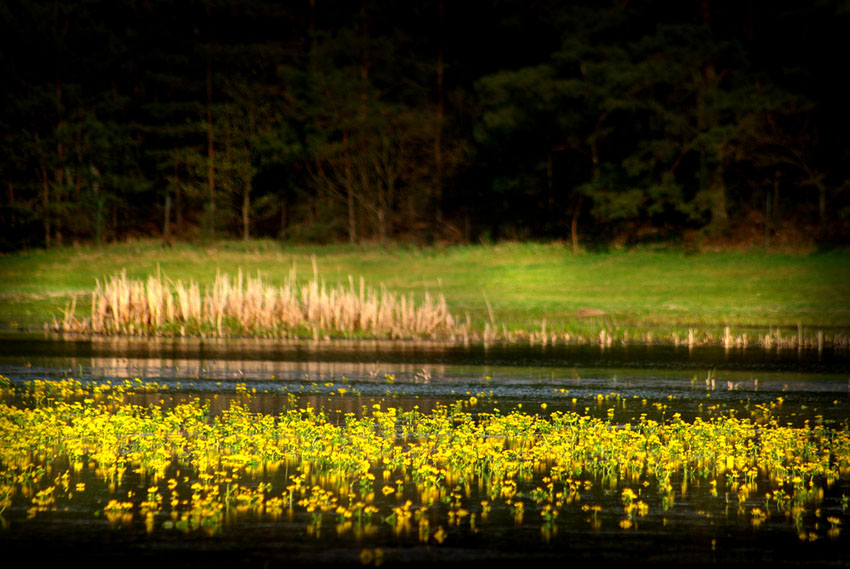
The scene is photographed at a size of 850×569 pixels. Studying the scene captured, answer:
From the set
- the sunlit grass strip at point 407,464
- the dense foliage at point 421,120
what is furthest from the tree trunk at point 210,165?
the sunlit grass strip at point 407,464

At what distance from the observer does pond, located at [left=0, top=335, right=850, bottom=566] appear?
31.5ft

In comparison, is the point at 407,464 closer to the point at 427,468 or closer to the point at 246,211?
the point at 427,468

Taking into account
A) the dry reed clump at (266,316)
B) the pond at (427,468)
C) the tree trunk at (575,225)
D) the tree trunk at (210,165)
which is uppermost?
the tree trunk at (210,165)

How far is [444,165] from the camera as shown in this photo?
214 feet

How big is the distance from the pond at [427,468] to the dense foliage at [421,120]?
2983 centimetres

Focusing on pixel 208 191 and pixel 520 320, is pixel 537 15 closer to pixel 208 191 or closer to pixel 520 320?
pixel 208 191

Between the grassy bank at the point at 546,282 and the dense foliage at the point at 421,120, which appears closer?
the grassy bank at the point at 546,282

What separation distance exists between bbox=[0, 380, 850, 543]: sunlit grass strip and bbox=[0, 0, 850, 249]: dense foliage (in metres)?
35.2

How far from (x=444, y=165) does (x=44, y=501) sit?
55.2m

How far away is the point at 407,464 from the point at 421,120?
52.4m

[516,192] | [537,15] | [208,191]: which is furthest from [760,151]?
[208,191]

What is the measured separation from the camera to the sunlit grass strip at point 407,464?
10.8 m

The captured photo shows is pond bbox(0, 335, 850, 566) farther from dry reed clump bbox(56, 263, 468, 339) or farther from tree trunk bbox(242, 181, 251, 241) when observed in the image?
tree trunk bbox(242, 181, 251, 241)

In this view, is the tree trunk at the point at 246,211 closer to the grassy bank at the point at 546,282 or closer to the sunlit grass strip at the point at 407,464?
the grassy bank at the point at 546,282
